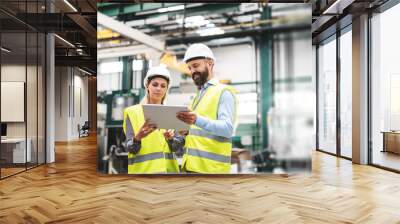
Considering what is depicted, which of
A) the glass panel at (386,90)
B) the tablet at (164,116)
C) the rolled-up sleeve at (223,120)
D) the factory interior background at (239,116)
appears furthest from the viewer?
the glass panel at (386,90)

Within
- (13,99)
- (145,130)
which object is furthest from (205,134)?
(13,99)

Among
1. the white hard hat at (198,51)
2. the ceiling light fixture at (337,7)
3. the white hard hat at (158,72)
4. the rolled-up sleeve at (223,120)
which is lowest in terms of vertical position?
the rolled-up sleeve at (223,120)

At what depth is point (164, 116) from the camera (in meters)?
5.48

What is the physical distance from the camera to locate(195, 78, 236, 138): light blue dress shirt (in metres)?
5.53

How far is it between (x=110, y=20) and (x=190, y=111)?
1.84 meters

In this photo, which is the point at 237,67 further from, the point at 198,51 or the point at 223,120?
the point at 223,120

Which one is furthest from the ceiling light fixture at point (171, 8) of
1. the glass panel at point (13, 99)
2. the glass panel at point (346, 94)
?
the glass panel at point (346, 94)

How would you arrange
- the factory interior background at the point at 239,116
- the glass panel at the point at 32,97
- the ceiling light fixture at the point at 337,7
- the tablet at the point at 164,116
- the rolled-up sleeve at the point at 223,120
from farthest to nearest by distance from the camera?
the glass panel at the point at 32,97 < the ceiling light fixture at the point at 337,7 < the rolled-up sleeve at the point at 223,120 < the tablet at the point at 164,116 < the factory interior background at the point at 239,116

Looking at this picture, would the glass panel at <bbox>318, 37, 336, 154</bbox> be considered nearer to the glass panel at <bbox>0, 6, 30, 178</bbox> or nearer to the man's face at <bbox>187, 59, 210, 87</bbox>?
the man's face at <bbox>187, 59, 210, 87</bbox>

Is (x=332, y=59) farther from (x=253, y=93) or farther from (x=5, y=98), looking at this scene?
(x=5, y=98)

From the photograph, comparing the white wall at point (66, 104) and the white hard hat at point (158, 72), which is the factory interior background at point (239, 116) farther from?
the white wall at point (66, 104)

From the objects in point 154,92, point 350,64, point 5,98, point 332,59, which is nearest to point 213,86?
point 154,92

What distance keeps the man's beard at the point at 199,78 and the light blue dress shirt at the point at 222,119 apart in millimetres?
63

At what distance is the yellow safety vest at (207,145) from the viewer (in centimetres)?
557
